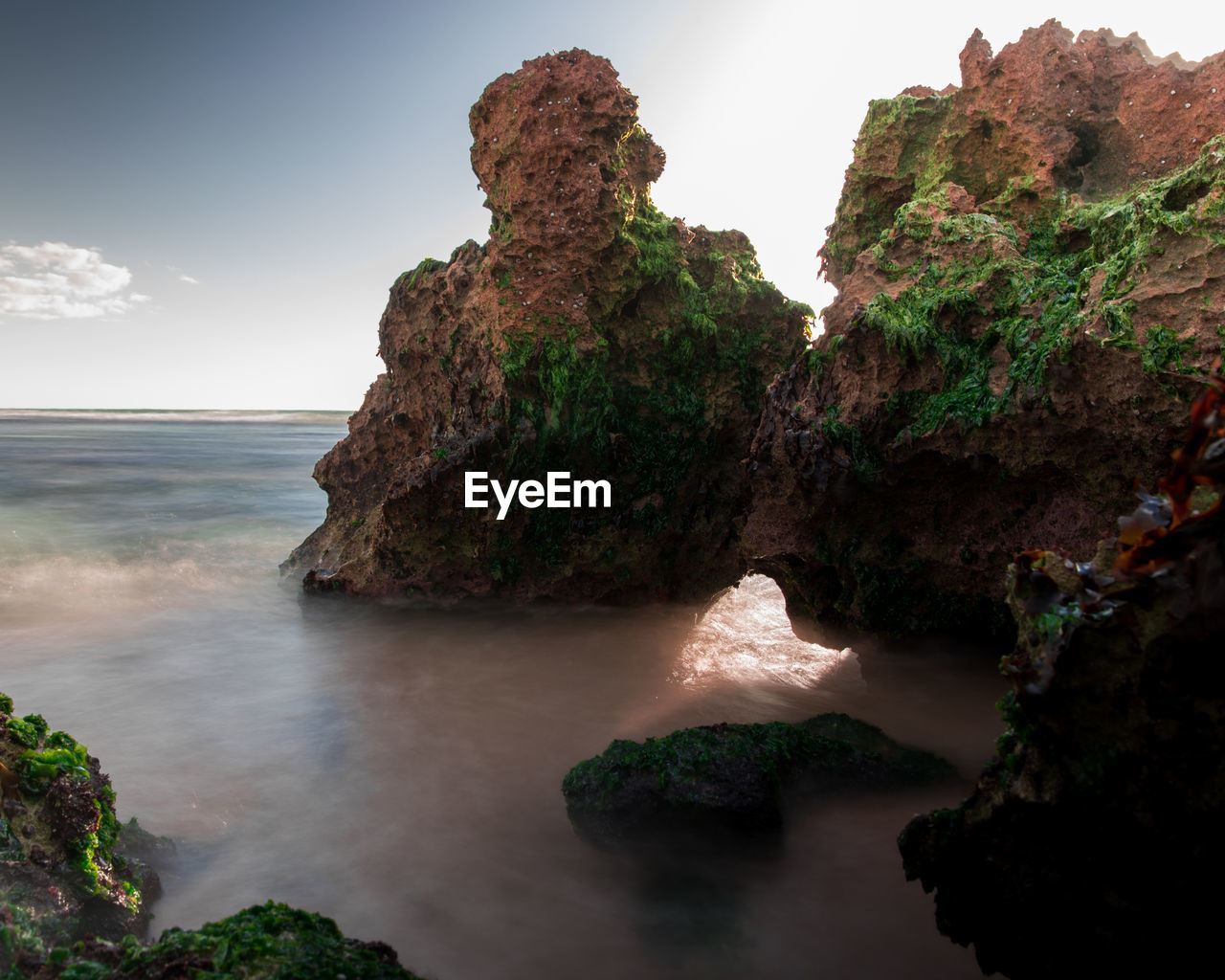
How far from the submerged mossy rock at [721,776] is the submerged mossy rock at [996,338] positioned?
4.87ft

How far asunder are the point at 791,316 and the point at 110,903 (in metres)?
7.03

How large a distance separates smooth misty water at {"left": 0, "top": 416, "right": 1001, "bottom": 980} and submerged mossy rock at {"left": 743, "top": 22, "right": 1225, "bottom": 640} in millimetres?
1303

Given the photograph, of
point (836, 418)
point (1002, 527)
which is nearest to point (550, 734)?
point (836, 418)

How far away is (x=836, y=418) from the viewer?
17.0 ft

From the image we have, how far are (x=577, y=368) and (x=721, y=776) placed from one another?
→ 13.7ft

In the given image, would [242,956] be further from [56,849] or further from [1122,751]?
[1122,751]

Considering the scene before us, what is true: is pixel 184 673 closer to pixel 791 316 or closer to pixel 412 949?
pixel 412 949

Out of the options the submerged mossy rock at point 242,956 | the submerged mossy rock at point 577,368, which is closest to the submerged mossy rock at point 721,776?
the submerged mossy rock at point 242,956

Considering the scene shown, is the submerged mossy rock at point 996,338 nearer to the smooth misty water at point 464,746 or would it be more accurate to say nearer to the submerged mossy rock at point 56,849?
the smooth misty water at point 464,746

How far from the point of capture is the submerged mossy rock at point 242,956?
224 centimetres

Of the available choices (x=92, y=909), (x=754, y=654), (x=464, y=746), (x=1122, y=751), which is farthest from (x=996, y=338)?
(x=92, y=909)

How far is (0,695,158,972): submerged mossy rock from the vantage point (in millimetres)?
2809

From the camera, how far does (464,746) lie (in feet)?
17.3

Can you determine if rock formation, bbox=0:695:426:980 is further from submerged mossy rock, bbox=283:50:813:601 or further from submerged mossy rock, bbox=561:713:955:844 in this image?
submerged mossy rock, bbox=283:50:813:601
